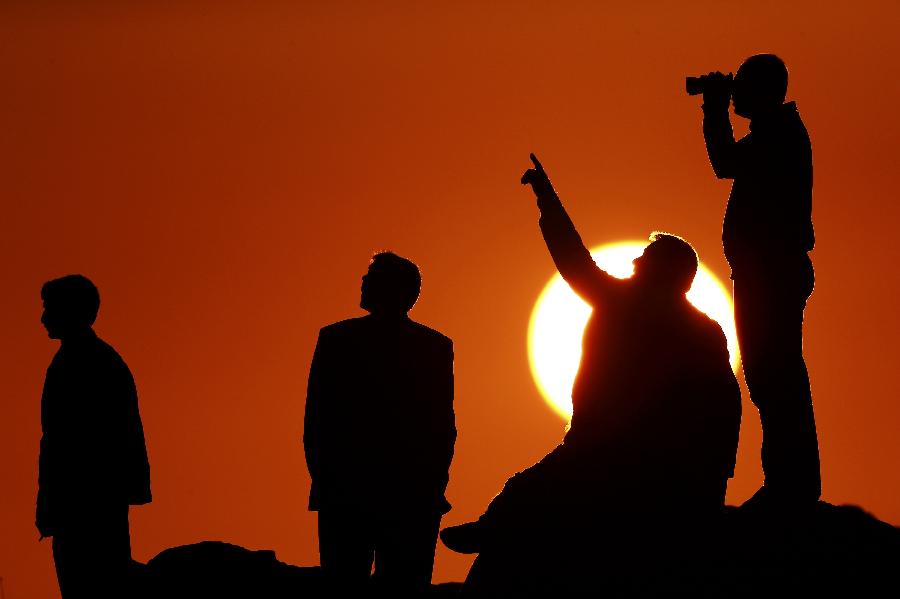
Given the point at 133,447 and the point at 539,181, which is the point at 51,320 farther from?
the point at 539,181

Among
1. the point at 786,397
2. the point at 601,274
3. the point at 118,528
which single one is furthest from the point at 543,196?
the point at 118,528

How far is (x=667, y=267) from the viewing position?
24.4 ft

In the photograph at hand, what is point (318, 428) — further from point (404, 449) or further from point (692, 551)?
point (692, 551)

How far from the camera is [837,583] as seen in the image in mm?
8445

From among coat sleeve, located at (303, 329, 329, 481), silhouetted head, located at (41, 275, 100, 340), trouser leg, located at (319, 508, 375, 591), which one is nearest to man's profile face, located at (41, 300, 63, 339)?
silhouetted head, located at (41, 275, 100, 340)

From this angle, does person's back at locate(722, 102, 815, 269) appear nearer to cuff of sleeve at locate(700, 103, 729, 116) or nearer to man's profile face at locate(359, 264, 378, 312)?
cuff of sleeve at locate(700, 103, 729, 116)

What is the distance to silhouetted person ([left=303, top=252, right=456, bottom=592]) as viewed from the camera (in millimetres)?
8273

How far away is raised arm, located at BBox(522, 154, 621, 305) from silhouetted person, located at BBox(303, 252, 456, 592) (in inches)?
45.9


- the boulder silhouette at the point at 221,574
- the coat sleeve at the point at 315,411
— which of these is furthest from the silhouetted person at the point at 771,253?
the coat sleeve at the point at 315,411

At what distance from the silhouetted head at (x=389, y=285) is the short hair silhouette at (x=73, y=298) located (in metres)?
1.59

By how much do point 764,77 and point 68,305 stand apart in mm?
4367

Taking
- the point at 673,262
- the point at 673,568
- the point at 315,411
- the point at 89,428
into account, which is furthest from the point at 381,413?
the point at 673,262

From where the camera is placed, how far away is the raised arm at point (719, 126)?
8977 mm

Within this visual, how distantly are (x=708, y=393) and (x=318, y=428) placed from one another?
87.4 inches
